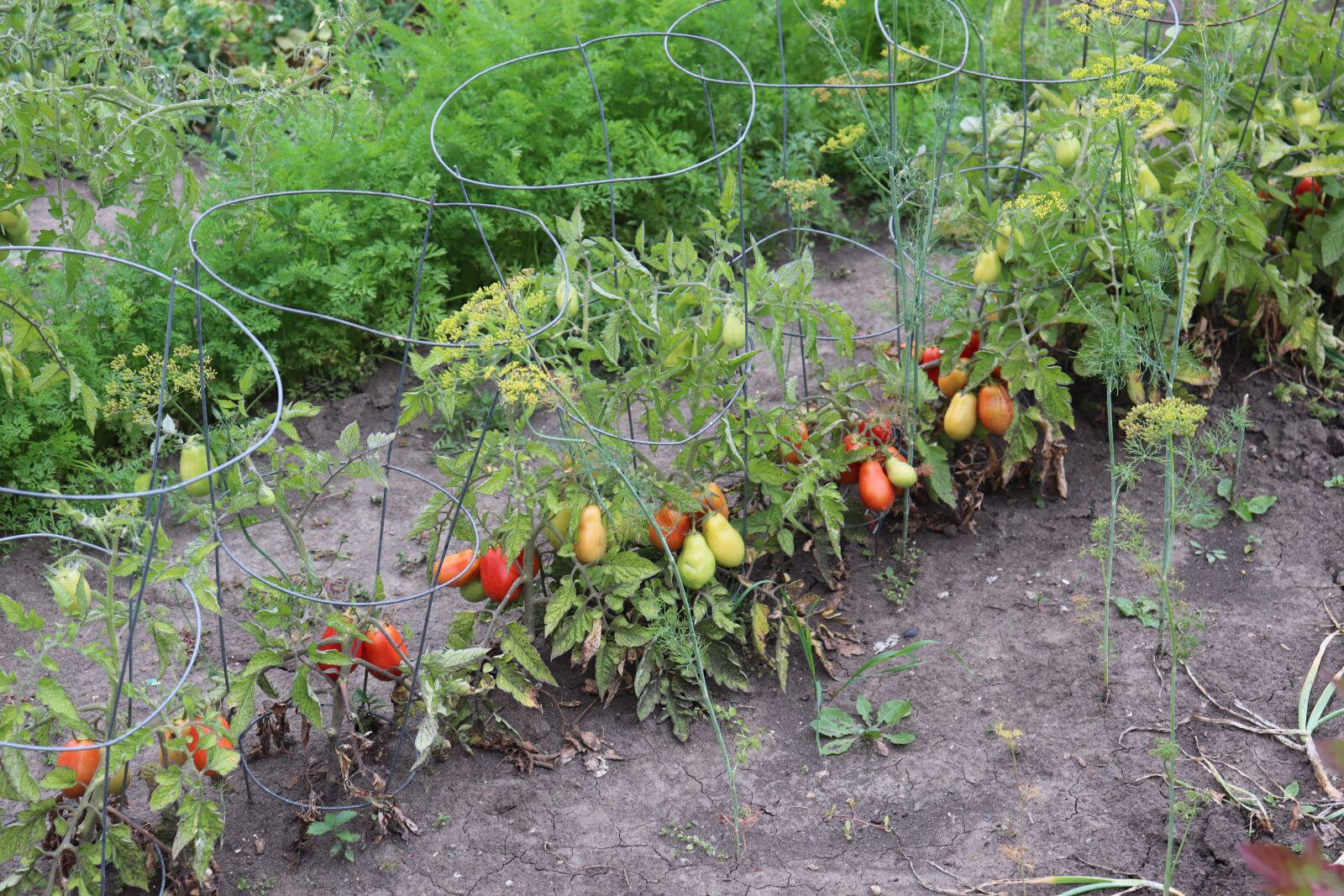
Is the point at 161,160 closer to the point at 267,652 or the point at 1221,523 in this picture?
the point at 267,652

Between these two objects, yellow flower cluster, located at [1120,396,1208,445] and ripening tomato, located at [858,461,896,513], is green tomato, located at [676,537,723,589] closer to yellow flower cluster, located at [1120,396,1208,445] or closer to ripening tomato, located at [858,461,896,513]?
ripening tomato, located at [858,461,896,513]

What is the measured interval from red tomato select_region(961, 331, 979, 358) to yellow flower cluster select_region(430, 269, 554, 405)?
1.42m

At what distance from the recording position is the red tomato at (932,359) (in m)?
3.39

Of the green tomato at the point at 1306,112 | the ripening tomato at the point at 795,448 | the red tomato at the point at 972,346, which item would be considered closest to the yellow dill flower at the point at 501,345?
the ripening tomato at the point at 795,448

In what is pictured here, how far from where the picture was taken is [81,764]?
7.38 feet

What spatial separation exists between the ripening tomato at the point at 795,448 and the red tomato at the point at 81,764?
66.3 inches

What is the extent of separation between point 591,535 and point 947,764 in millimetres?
962

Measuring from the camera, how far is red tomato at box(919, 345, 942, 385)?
339 cm

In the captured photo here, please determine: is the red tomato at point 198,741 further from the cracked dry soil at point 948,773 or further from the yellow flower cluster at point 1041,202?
the yellow flower cluster at point 1041,202

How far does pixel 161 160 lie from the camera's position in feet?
8.88

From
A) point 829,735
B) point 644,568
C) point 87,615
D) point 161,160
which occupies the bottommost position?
point 829,735

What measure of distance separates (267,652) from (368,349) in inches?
79.0

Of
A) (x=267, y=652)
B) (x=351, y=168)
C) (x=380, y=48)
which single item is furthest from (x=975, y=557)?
(x=380, y=48)

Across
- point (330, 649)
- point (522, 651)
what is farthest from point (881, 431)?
point (330, 649)
